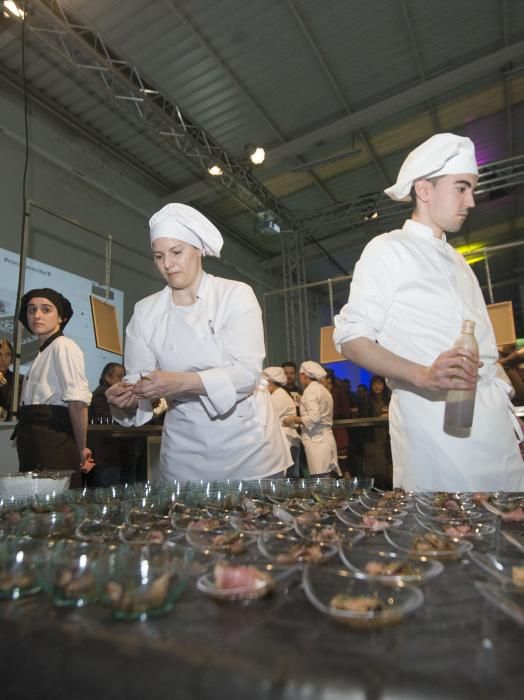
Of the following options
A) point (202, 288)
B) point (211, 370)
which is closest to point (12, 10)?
point (202, 288)

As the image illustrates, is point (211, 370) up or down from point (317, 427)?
up

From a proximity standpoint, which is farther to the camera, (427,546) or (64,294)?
(64,294)

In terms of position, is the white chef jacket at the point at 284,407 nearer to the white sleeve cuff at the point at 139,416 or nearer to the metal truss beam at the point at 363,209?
the metal truss beam at the point at 363,209

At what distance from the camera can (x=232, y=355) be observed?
1538 millimetres

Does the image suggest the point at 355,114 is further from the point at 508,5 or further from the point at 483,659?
the point at 483,659

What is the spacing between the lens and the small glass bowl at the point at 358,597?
1.20 ft

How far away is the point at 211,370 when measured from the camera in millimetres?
1433

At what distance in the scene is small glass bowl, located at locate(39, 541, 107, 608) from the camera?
0.43 meters

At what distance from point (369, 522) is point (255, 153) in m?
5.72

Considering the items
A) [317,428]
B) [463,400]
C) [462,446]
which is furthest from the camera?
[317,428]

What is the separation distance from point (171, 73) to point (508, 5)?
10.7ft

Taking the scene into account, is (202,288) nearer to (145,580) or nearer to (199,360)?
(199,360)

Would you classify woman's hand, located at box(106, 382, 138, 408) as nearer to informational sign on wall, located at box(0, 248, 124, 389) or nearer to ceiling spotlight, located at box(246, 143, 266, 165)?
informational sign on wall, located at box(0, 248, 124, 389)

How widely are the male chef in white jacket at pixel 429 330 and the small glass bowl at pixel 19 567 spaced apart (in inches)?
36.9
